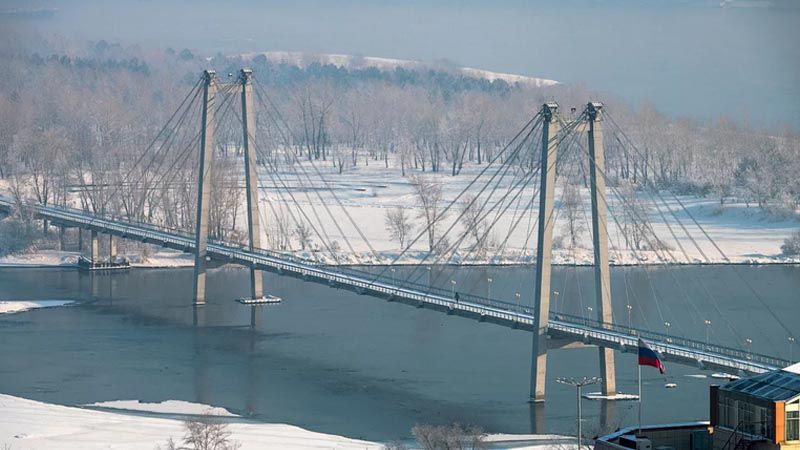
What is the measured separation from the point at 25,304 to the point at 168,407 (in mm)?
19916

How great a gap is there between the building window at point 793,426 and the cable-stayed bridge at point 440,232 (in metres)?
15.1

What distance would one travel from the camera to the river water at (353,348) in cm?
4353

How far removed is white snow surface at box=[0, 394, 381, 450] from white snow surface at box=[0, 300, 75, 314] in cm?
1920

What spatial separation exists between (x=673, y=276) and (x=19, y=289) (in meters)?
24.8

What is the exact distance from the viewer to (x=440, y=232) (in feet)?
263

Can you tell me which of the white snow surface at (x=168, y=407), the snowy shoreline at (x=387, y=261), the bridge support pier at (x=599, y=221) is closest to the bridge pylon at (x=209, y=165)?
the snowy shoreline at (x=387, y=261)

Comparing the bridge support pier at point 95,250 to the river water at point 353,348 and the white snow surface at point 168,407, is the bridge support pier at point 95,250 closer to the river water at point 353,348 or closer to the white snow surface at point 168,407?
the river water at point 353,348

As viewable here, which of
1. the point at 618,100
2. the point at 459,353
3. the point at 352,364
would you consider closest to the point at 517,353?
the point at 459,353

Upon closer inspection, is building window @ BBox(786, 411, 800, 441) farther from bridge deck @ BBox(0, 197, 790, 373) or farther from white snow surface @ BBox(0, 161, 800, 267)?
white snow surface @ BBox(0, 161, 800, 267)

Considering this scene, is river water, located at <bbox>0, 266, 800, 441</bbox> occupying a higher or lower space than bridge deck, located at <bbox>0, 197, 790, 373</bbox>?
lower

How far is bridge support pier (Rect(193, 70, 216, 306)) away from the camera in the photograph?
64.6 m

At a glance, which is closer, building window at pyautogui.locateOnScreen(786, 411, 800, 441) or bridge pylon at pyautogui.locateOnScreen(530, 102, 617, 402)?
building window at pyautogui.locateOnScreen(786, 411, 800, 441)

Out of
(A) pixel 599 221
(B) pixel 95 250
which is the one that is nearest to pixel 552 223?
(A) pixel 599 221

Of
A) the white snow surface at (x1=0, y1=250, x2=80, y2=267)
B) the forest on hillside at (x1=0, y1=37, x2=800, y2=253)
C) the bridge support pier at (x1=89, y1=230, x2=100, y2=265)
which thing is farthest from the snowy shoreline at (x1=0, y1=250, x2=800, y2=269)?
the forest on hillside at (x1=0, y1=37, x2=800, y2=253)
